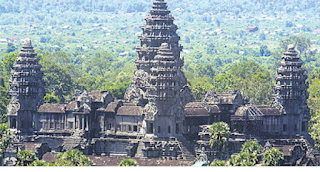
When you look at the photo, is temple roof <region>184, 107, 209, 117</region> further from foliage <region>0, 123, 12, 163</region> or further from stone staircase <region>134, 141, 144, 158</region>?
foliage <region>0, 123, 12, 163</region>

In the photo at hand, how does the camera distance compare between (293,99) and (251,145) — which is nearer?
(251,145)

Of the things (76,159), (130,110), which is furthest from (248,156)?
(130,110)

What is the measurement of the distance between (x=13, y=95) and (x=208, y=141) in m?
29.3

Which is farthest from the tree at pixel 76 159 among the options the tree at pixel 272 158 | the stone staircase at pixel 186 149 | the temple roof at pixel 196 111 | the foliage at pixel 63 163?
the temple roof at pixel 196 111

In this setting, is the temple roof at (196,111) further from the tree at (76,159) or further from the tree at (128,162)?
the tree at (76,159)

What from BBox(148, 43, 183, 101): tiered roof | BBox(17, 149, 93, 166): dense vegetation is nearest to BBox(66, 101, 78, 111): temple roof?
BBox(148, 43, 183, 101): tiered roof

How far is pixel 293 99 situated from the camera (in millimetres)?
176250

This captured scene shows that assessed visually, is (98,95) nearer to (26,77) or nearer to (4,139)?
(26,77)

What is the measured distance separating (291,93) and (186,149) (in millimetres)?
16632

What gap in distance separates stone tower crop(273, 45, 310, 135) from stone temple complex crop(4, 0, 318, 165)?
0.12 m

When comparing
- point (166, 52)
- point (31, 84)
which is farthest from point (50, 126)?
point (166, 52)

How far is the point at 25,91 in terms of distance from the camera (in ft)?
591

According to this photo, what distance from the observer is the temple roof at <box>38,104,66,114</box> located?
179 meters
